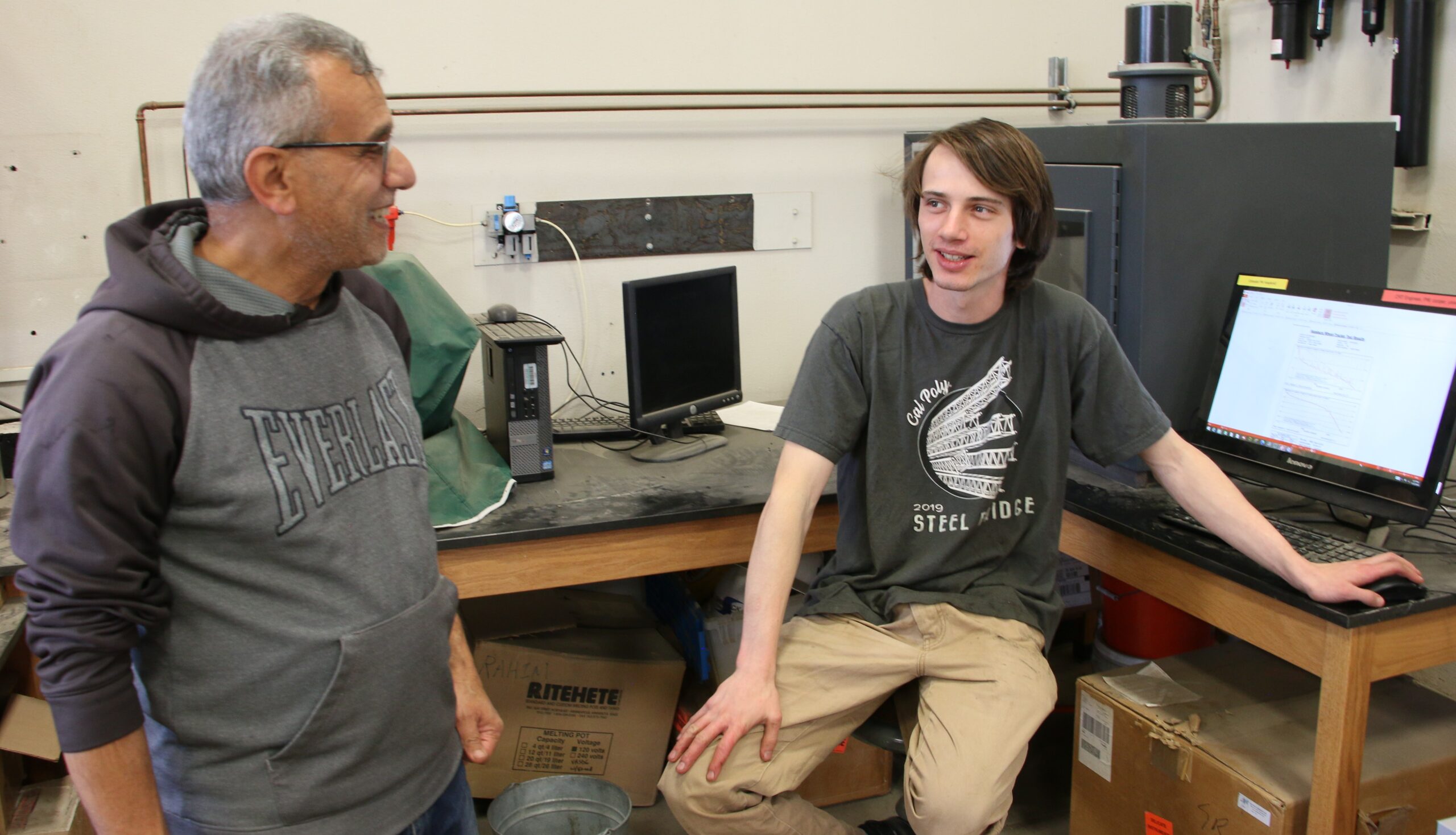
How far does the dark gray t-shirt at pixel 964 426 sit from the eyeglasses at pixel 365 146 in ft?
2.50

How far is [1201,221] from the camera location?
6.67 feet

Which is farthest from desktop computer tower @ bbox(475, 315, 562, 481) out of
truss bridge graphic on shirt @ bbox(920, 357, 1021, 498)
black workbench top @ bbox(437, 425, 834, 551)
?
truss bridge graphic on shirt @ bbox(920, 357, 1021, 498)

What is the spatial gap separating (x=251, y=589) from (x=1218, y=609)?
1387mm

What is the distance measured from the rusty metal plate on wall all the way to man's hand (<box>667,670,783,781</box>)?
4.29 feet

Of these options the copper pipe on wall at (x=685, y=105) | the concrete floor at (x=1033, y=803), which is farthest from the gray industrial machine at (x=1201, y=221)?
the concrete floor at (x=1033, y=803)

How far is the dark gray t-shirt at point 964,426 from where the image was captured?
1.75 meters

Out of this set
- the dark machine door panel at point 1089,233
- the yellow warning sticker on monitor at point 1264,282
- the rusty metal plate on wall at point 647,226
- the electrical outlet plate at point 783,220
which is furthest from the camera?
the electrical outlet plate at point 783,220

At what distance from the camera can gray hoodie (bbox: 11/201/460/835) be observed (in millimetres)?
940

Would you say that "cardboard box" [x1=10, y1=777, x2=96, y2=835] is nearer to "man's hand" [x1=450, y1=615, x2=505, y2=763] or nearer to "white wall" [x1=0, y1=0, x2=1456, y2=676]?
"man's hand" [x1=450, y1=615, x2=505, y2=763]

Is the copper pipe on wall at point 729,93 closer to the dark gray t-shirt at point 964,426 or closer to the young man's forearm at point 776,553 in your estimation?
the dark gray t-shirt at point 964,426

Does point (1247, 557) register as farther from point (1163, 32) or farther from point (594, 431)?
point (594, 431)

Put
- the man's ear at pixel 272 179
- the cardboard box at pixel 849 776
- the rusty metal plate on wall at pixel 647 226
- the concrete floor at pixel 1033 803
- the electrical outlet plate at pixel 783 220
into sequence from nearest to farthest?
the man's ear at pixel 272 179 < the concrete floor at pixel 1033 803 < the cardboard box at pixel 849 776 < the rusty metal plate on wall at pixel 647 226 < the electrical outlet plate at pixel 783 220

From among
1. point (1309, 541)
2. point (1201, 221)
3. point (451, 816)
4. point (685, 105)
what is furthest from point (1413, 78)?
point (451, 816)

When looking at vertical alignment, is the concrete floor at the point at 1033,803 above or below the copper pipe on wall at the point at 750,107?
below
